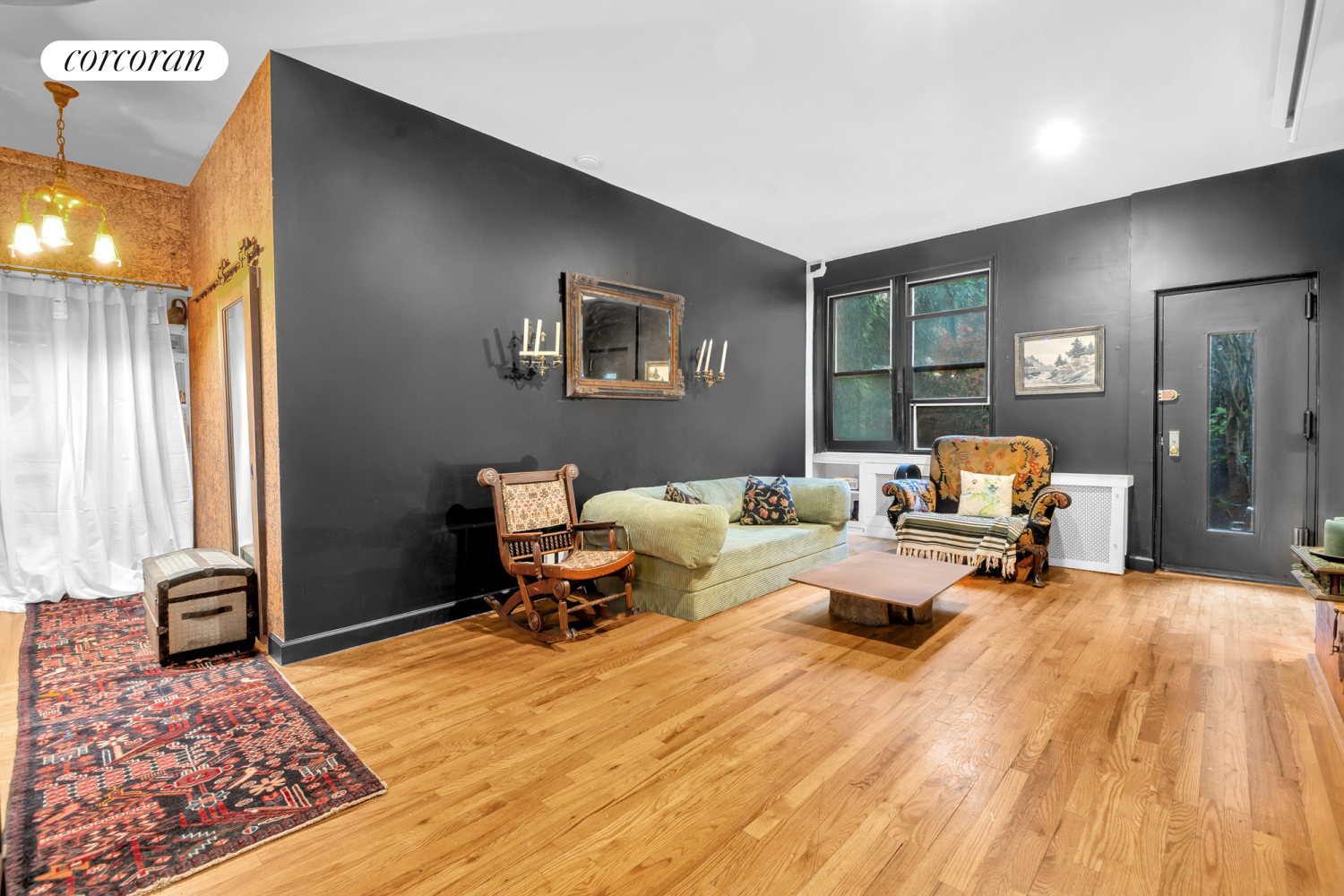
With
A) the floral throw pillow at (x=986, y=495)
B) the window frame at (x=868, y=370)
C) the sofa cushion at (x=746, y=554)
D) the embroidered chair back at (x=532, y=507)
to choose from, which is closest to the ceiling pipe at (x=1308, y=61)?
the floral throw pillow at (x=986, y=495)

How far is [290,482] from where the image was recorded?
2957 mm

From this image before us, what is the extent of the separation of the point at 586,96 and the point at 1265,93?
12.2 ft

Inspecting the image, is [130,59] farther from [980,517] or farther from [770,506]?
[980,517]

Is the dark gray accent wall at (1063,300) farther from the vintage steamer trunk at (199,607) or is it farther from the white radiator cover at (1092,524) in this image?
the vintage steamer trunk at (199,607)

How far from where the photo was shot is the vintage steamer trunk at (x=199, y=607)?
2939 millimetres

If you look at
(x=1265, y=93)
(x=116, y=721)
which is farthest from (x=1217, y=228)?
(x=116, y=721)

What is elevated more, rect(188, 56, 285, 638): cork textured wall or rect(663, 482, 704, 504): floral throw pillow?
rect(188, 56, 285, 638): cork textured wall

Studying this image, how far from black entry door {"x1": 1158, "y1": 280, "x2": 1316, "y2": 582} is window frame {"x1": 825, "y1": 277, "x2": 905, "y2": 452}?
2.06 m

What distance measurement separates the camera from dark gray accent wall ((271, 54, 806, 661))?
9.81 feet

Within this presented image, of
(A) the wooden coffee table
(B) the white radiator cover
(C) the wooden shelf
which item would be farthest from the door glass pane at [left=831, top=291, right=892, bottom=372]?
(C) the wooden shelf

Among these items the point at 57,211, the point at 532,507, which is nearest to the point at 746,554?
the point at 532,507

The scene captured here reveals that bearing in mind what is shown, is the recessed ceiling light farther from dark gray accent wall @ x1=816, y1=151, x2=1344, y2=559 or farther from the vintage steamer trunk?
the vintage steamer trunk

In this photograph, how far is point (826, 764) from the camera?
2059mm

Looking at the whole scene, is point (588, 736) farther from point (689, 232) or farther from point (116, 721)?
point (689, 232)
